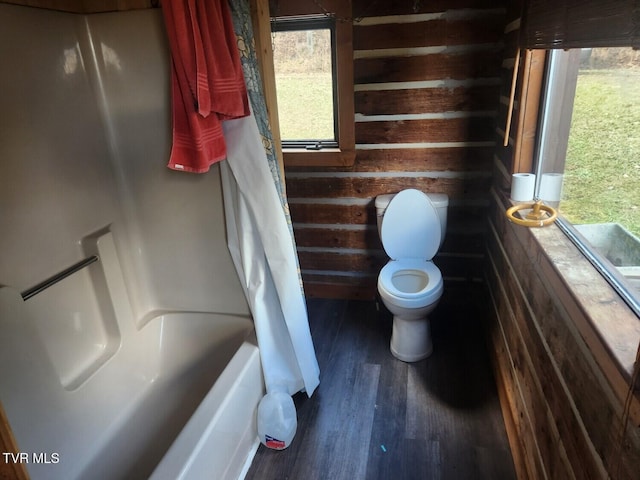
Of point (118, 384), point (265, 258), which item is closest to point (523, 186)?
point (265, 258)

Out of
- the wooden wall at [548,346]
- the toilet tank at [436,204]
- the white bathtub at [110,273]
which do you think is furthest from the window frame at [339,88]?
the white bathtub at [110,273]

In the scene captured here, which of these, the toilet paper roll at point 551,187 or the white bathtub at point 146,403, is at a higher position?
the toilet paper roll at point 551,187

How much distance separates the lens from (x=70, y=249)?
5.93ft

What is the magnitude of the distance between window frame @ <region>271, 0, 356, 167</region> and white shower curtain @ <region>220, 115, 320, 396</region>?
3.05 feet

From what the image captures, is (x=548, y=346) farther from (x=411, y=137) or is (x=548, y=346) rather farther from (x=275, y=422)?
(x=411, y=137)

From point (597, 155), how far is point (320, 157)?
1599 mm

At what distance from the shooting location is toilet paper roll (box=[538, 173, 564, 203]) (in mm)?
1831

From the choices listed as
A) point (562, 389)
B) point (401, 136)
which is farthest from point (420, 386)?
point (401, 136)

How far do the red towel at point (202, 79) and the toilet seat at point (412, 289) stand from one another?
116 centimetres

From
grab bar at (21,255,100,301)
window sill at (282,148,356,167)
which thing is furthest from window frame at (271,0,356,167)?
grab bar at (21,255,100,301)

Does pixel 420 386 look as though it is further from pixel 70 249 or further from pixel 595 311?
pixel 70 249

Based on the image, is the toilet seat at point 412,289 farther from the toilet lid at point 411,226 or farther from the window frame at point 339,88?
the window frame at point 339,88

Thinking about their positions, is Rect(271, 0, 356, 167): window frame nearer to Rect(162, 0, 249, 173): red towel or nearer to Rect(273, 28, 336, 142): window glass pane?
Rect(273, 28, 336, 142): window glass pane

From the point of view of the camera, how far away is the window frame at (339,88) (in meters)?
2.44
